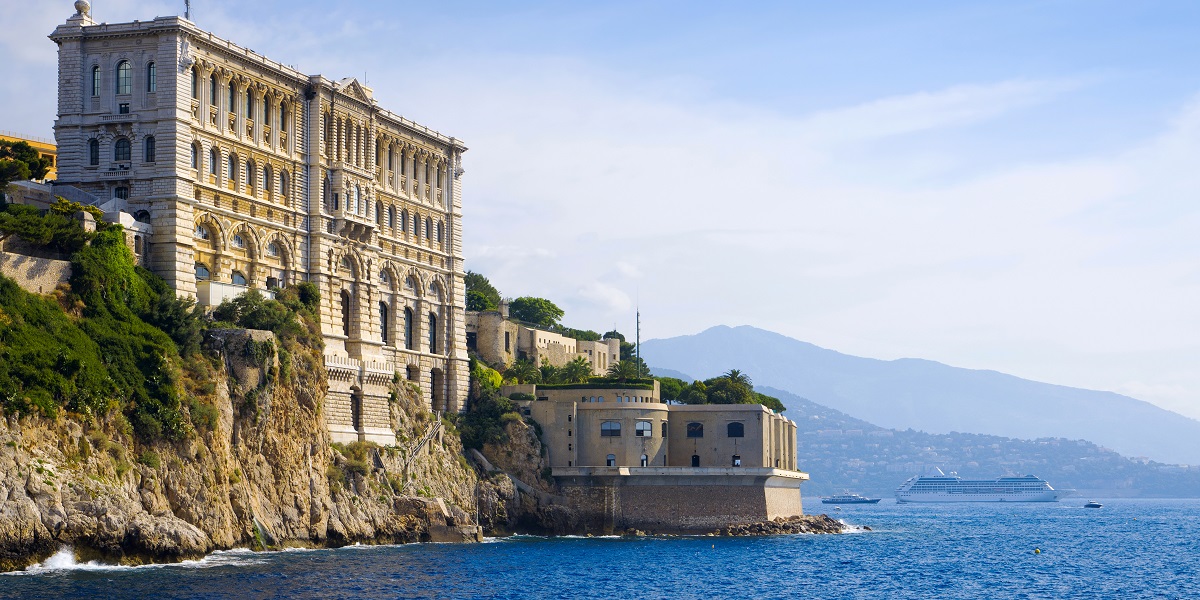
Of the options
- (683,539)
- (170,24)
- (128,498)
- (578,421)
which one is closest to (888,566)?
(683,539)

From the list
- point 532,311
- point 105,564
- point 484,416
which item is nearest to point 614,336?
point 532,311

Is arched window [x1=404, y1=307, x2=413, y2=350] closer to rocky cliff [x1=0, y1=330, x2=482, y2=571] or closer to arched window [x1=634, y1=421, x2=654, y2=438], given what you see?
rocky cliff [x1=0, y1=330, x2=482, y2=571]

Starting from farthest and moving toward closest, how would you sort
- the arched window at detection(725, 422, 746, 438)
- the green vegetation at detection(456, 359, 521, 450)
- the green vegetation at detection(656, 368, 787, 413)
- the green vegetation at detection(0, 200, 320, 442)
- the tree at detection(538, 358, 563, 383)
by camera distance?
the tree at detection(538, 358, 563, 383), the green vegetation at detection(656, 368, 787, 413), the arched window at detection(725, 422, 746, 438), the green vegetation at detection(456, 359, 521, 450), the green vegetation at detection(0, 200, 320, 442)

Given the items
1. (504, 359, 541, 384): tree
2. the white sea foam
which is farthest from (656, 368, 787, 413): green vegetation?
the white sea foam

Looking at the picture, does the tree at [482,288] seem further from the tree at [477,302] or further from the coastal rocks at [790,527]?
the coastal rocks at [790,527]

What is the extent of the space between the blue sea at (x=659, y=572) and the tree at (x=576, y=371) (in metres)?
27.8

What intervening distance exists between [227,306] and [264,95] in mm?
16426

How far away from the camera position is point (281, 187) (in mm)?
106250

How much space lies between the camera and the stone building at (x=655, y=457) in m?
120

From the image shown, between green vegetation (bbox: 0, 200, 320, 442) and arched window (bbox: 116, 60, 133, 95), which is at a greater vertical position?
arched window (bbox: 116, 60, 133, 95)

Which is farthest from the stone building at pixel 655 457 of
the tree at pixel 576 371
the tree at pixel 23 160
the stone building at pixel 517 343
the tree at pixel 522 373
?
the tree at pixel 23 160

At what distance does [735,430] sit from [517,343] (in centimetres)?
2839

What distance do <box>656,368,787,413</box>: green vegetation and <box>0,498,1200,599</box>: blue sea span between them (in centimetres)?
1622

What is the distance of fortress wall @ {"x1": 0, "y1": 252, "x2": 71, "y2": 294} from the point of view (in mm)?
83000
